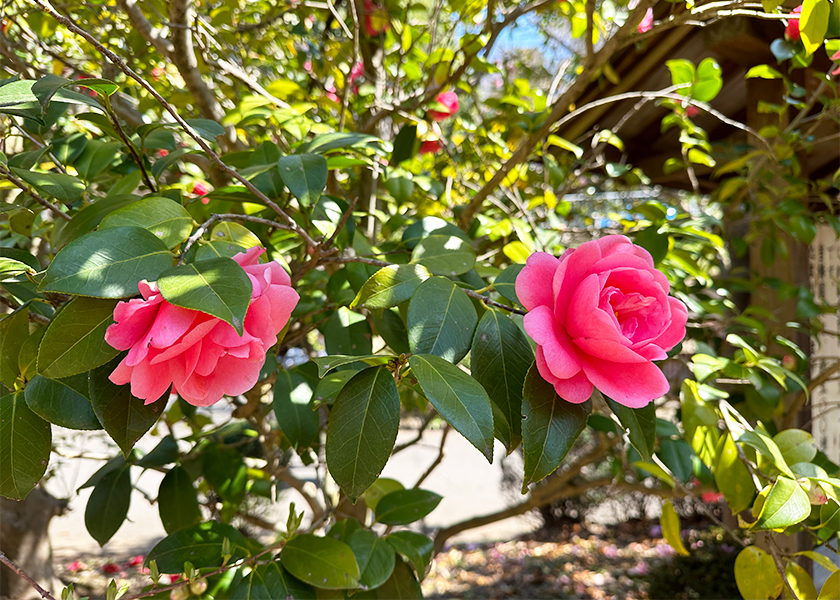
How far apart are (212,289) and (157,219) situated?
0.52ft

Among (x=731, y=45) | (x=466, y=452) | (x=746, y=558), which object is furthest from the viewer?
(x=466, y=452)

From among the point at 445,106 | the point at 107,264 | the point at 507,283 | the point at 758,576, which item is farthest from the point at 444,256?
the point at 445,106

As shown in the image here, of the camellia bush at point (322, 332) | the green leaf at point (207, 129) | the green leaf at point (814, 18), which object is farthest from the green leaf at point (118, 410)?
the green leaf at point (814, 18)

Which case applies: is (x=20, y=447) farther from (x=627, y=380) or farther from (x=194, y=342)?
(x=627, y=380)

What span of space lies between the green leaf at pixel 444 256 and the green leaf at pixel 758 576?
52 cm

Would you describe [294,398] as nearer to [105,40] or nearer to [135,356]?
[135,356]

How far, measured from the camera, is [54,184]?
0.62m

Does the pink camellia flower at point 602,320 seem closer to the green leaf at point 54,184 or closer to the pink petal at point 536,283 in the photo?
the pink petal at point 536,283

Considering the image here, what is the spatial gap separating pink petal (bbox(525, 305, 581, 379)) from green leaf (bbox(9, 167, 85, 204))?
0.51 m

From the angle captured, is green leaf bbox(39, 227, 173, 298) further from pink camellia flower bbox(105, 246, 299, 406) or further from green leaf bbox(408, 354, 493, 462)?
green leaf bbox(408, 354, 493, 462)

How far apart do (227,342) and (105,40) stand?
1486 millimetres

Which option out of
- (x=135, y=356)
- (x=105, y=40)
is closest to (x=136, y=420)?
(x=135, y=356)

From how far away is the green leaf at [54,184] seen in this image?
1.94 feet

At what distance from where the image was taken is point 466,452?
19.8ft
